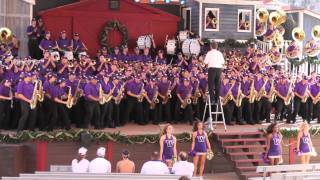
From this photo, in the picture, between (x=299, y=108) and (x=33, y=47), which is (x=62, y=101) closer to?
(x=33, y=47)

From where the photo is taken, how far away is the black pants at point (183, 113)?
1931 centimetres

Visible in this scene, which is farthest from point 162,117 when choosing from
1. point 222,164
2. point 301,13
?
point 301,13

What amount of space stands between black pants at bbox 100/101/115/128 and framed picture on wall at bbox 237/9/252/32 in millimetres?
9571

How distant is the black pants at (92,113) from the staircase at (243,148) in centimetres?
339

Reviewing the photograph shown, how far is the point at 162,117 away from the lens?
1959 cm

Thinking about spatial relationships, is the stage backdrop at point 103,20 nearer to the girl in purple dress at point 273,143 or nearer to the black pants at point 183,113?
the black pants at point 183,113

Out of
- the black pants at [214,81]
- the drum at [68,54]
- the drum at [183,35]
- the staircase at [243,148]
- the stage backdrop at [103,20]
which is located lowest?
the staircase at [243,148]

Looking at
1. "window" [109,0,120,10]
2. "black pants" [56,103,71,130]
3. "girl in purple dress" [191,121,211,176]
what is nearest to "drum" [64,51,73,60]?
"black pants" [56,103,71,130]

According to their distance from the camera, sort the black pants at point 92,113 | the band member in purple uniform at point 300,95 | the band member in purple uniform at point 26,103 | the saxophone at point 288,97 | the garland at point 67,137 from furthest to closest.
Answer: the band member in purple uniform at point 300,95 → the saxophone at point 288,97 → the black pants at point 92,113 → the band member in purple uniform at point 26,103 → the garland at point 67,137

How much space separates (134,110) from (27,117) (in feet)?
11.9

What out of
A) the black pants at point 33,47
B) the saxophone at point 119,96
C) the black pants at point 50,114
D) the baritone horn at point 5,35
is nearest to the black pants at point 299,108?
the saxophone at point 119,96

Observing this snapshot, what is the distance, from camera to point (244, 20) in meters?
26.0

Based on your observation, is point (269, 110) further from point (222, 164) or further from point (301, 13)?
point (301, 13)

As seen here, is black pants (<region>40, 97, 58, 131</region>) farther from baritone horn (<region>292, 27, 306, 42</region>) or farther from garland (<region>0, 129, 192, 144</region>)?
baritone horn (<region>292, 27, 306, 42</region>)
